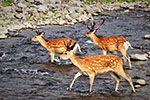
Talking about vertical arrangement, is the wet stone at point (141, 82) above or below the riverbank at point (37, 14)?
below

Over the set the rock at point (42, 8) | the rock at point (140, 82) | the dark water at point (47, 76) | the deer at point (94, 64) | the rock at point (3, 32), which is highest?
the rock at point (42, 8)

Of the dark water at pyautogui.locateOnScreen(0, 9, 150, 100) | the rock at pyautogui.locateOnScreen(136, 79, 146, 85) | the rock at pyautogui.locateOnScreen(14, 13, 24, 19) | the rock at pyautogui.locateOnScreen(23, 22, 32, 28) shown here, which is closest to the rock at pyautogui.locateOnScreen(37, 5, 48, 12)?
the rock at pyautogui.locateOnScreen(14, 13, 24, 19)

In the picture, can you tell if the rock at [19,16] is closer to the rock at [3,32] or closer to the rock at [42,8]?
the rock at [42,8]

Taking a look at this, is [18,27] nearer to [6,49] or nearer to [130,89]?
[6,49]

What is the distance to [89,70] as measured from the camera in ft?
31.8

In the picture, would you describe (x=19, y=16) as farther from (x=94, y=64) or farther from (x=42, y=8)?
(x=94, y=64)

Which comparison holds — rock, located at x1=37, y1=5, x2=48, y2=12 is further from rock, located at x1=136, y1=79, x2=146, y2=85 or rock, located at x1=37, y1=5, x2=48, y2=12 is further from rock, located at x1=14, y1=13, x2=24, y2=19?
rock, located at x1=136, y1=79, x2=146, y2=85

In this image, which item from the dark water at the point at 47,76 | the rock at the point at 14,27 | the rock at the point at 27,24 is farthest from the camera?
the rock at the point at 27,24

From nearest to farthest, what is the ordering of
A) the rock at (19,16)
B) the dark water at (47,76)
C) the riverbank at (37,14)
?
the dark water at (47,76) < the riverbank at (37,14) < the rock at (19,16)

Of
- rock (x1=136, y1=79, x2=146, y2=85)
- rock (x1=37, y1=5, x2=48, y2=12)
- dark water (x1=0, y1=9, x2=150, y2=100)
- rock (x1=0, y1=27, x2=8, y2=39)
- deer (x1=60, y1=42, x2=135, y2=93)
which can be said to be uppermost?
rock (x1=37, y1=5, x2=48, y2=12)

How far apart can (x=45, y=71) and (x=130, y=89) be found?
4.10m

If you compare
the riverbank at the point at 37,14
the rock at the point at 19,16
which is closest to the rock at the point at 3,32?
the riverbank at the point at 37,14

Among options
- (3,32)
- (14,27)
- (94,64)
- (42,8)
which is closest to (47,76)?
(94,64)

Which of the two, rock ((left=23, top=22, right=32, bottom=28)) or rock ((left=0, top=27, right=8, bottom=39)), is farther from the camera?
rock ((left=23, top=22, right=32, bottom=28))
